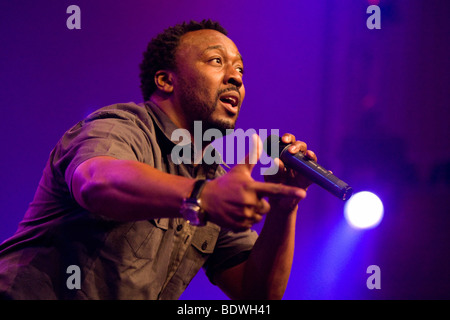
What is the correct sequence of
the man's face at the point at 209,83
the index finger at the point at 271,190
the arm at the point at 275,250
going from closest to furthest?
the index finger at the point at 271,190 → the arm at the point at 275,250 → the man's face at the point at 209,83

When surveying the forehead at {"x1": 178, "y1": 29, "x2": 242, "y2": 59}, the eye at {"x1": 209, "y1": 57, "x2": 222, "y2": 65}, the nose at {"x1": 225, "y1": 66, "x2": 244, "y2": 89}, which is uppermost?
the forehead at {"x1": 178, "y1": 29, "x2": 242, "y2": 59}

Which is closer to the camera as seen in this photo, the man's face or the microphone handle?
the microphone handle

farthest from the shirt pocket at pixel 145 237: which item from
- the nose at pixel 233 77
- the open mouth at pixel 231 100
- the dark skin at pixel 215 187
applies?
A: the nose at pixel 233 77

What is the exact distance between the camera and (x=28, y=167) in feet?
7.81

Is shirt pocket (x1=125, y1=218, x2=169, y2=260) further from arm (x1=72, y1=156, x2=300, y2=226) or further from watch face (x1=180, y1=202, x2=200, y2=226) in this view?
watch face (x1=180, y1=202, x2=200, y2=226)

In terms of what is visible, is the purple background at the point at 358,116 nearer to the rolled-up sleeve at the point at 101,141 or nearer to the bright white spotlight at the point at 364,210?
the bright white spotlight at the point at 364,210

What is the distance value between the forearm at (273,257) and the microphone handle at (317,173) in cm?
25

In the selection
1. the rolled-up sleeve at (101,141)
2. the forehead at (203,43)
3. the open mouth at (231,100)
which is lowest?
the rolled-up sleeve at (101,141)

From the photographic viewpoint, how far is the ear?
194 centimetres

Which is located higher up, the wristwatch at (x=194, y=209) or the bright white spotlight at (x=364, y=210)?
the wristwatch at (x=194, y=209)

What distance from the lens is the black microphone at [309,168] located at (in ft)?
4.54

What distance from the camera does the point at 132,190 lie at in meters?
0.91

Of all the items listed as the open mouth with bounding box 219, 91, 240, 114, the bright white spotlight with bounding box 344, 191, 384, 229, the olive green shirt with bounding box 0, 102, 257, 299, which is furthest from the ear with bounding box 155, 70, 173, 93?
the bright white spotlight with bounding box 344, 191, 384, 229
